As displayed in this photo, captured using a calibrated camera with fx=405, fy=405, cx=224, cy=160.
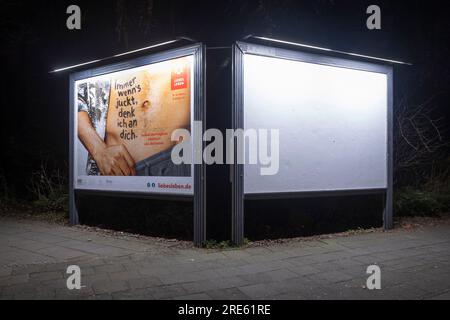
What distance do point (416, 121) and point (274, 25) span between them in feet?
20.3

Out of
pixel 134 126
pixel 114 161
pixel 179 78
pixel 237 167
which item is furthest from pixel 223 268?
pixel 114 161

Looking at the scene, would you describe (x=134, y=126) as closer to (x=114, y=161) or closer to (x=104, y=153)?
(x=114, y=161)

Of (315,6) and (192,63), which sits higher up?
(315,6)

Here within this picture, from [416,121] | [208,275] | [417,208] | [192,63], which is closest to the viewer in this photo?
[208,275]

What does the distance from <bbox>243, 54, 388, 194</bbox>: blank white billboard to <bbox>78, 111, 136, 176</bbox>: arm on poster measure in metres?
2.41

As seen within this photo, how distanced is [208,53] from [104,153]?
3.00 m

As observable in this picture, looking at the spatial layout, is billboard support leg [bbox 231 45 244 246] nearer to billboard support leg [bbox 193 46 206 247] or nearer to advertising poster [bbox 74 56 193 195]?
billboard support leg [bbox 193 46 206 247]

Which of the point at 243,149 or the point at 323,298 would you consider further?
the point at 243,149

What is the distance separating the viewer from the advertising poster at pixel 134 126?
22.2 feet

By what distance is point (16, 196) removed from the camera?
472 inches

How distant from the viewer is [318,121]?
7.34m
